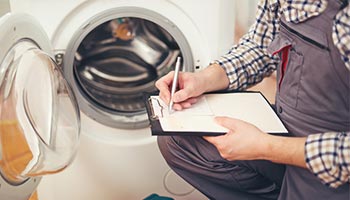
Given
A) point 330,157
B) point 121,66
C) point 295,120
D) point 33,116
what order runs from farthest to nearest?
point 121,66, point 33,116, point 295,120, point 330,157

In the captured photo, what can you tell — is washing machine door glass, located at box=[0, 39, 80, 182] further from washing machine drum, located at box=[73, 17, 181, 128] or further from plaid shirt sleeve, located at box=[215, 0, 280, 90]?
plaid shirt sleeve, located at box=[215, 0, 280, 90]

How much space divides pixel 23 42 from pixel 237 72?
0.49m

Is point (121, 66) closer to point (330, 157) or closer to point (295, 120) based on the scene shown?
point (295, 120)

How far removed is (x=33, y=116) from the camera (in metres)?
1.05

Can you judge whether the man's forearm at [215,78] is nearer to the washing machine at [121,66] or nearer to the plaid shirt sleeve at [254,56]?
the plaid shirt sleeve at [254,56]

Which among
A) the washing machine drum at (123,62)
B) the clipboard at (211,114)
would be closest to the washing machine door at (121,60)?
the washing machine drum at (123,62)

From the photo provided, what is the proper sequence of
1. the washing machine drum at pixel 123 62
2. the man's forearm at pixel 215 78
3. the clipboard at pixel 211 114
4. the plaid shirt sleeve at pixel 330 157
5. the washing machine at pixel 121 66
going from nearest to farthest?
the plaid shirt sleeve at pixel 330 157 < the clipboard at pixel 211 114 < the man's forearm at pixel 215 78 < the washing machine at pixel 121 66 < the washing machine drum at pixel 123 62

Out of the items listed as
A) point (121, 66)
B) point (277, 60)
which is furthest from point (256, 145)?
point (121, 66)

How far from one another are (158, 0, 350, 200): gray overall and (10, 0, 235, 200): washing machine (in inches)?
9.5

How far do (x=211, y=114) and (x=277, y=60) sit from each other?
0.27m

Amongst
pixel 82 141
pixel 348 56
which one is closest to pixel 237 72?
pixel 348 56

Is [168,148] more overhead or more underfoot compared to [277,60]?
more underfoot

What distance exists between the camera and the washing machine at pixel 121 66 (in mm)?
1231

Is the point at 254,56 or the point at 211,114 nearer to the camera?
the point at 211,114
